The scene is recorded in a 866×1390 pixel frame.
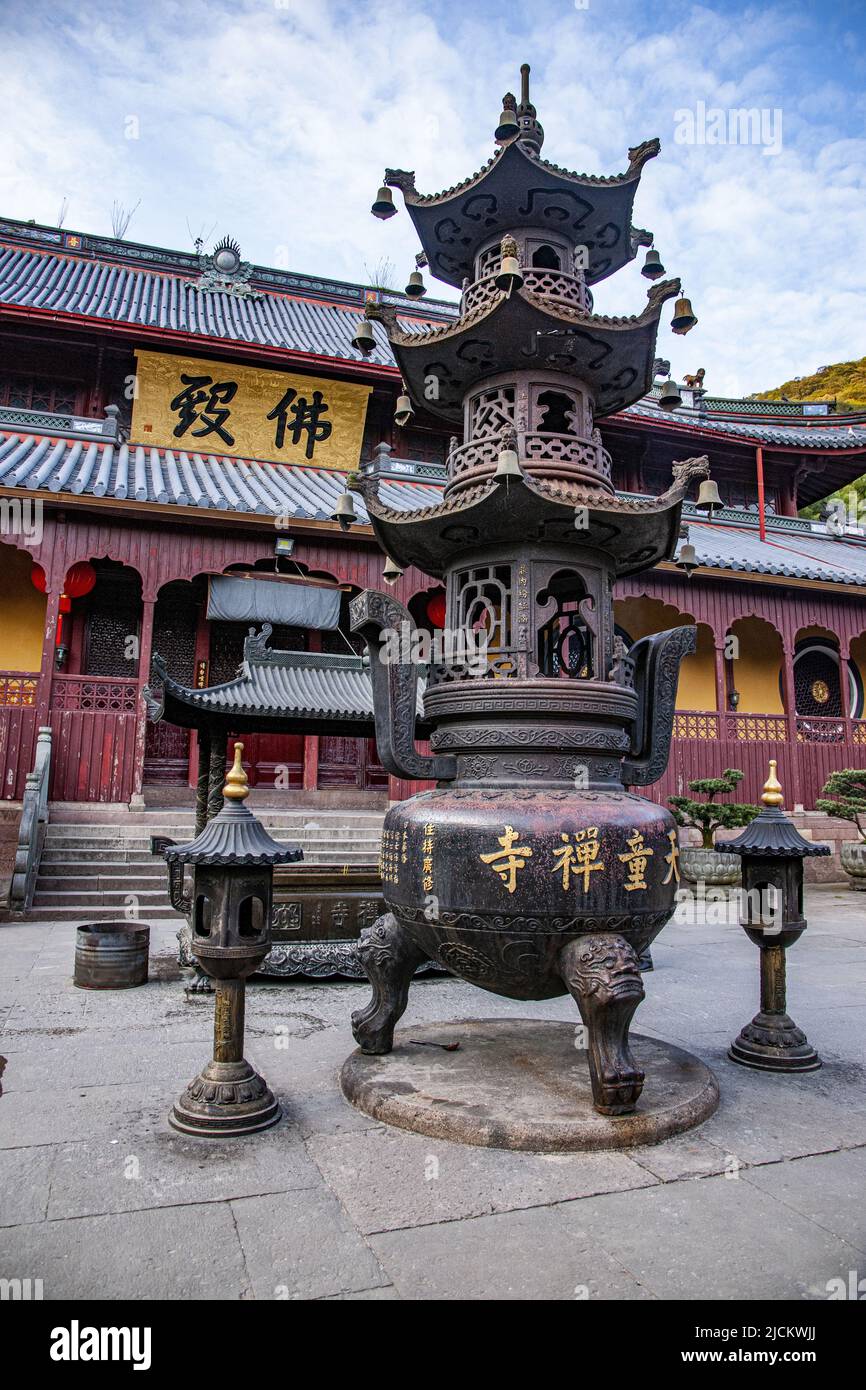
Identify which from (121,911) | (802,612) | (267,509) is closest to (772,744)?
(802,612)

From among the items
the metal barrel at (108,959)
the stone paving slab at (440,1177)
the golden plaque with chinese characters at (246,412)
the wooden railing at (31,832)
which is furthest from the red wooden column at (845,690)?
the stone paving slab at (440,1177)

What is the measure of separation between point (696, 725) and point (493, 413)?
36.4 feet

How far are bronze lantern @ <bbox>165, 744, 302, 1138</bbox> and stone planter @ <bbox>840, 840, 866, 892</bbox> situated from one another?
11659 mm

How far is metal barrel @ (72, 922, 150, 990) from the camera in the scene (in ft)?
21.5

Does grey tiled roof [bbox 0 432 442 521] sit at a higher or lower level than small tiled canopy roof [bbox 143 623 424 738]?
higher

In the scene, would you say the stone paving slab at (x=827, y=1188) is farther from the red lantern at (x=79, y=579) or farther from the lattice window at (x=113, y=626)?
the lattice window at (x=113, y=626)

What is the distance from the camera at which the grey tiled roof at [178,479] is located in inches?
473

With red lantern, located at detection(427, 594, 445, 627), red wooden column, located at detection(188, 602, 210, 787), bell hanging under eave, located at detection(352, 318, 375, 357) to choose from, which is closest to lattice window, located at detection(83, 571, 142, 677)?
red wooden column, located at detection(188, 602, 210, 787)

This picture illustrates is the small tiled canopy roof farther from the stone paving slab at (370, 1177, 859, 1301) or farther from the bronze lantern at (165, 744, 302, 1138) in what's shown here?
the stone paving slab at (370, 1177, 859, 1301)

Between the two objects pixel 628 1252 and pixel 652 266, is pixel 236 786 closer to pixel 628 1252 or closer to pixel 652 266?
pixel 628 1252

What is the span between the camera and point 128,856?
10578 mm

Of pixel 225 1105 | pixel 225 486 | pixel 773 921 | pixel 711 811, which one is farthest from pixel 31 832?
pixel 711 811

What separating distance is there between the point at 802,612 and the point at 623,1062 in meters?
14.3

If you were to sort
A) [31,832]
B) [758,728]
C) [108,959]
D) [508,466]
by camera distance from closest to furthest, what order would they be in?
[508,466] < [108,959] < [31,832] < [758,728]
